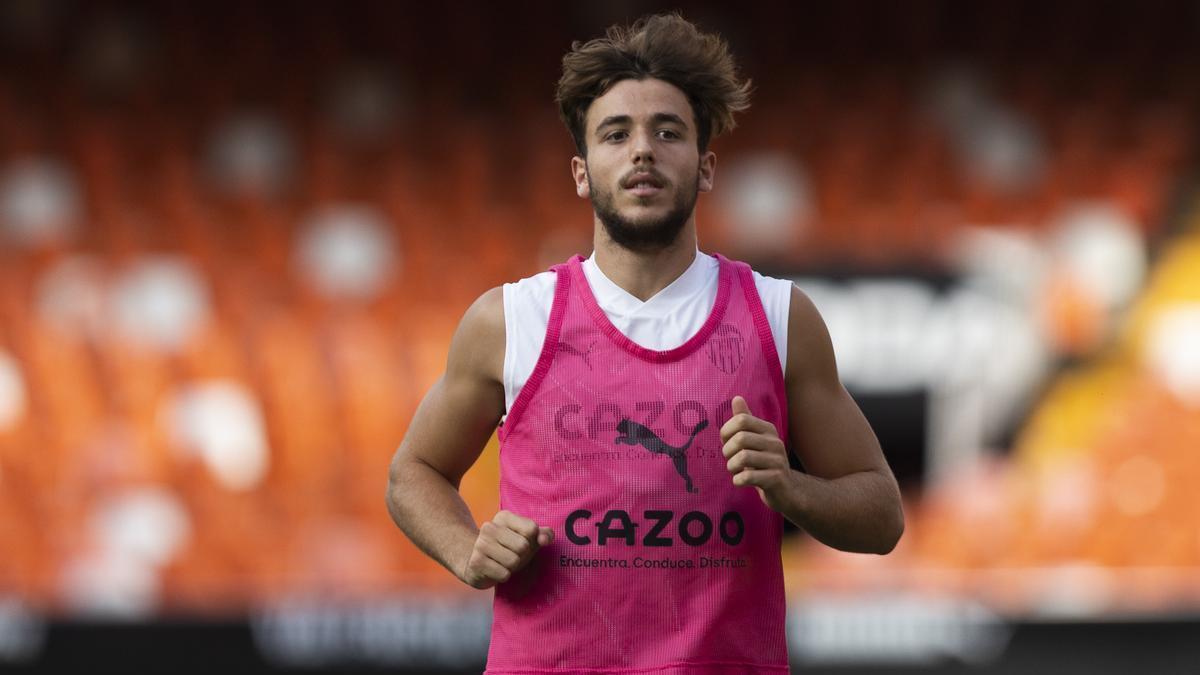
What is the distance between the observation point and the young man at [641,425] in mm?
2799

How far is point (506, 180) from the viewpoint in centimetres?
948

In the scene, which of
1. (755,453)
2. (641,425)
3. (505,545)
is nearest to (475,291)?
(641,425)

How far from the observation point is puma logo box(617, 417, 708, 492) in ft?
9.24

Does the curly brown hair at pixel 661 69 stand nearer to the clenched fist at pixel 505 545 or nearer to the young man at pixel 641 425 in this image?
the young man at pixel 641 425

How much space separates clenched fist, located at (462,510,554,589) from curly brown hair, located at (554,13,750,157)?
68 centimetres

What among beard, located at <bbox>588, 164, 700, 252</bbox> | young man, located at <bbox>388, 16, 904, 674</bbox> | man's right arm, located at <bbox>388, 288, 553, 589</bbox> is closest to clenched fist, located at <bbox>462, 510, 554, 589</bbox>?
young man, located at <bbox>388, 16, 904, 674</bbox>

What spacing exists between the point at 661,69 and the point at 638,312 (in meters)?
0.42

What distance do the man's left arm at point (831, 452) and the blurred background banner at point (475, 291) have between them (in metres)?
4.21

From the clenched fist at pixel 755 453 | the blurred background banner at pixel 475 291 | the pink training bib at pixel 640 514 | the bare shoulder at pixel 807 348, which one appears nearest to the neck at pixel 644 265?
the pink training bib at pixel 640 514

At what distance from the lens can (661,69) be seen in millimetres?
2930

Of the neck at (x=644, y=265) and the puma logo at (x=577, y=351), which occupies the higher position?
the neck at (x=644, y=265)

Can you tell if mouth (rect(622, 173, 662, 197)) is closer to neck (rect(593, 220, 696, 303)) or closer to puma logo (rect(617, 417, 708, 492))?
neck (rect(593, 220, 696, 303))

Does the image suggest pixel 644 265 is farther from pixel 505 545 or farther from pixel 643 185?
pixel 505 545

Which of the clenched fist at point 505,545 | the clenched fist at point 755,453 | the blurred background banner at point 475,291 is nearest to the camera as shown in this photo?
the clenched fist at point 755,453
